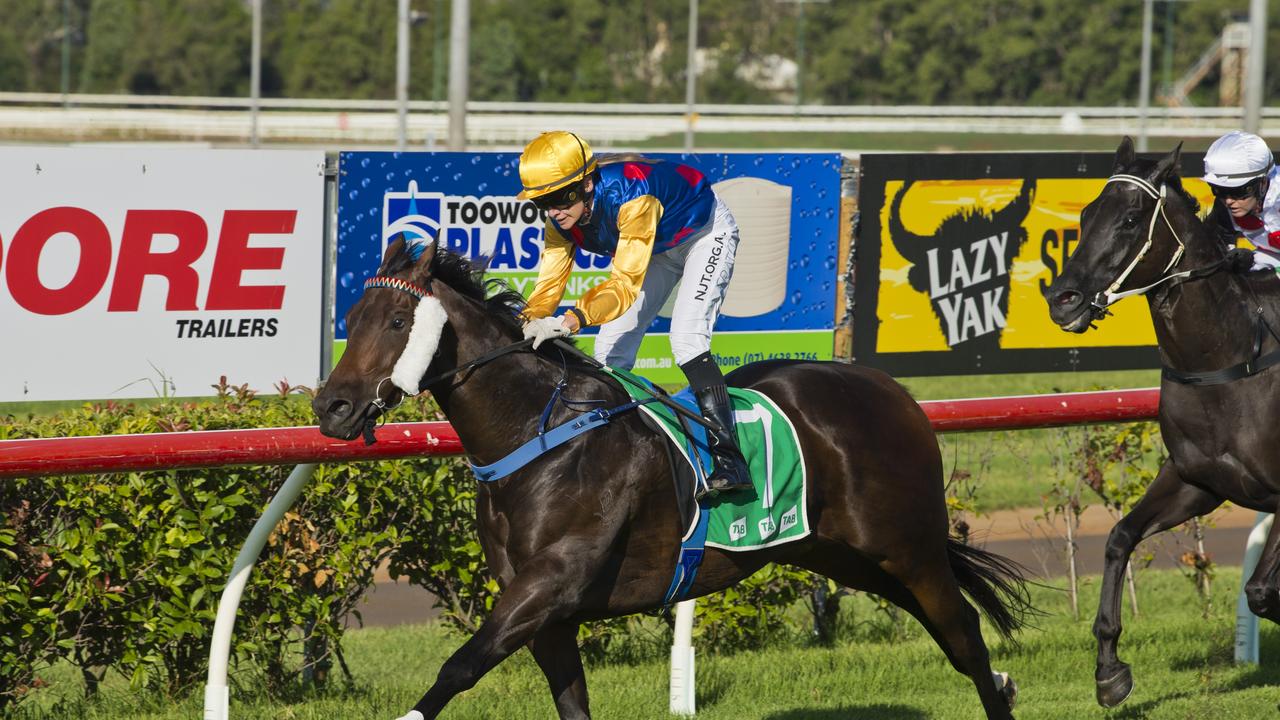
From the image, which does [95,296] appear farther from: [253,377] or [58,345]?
[253,377]

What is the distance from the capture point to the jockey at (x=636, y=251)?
4.02 meters

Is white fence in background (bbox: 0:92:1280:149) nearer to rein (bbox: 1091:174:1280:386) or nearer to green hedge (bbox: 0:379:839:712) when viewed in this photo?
green hedge (bbox: 0:379:839:712)

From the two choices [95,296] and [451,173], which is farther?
[451,173]

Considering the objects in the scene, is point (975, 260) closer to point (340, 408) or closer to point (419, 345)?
point (419, 345)

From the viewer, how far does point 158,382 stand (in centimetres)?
653

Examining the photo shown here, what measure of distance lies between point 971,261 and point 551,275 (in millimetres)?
4092

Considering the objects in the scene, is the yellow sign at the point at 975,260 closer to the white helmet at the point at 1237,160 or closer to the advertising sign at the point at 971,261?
the advertising sign at the point at 971,261

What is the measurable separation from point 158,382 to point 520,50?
124ft

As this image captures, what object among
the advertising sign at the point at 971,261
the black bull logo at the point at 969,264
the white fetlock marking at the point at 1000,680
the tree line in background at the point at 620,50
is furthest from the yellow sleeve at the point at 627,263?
the tree line in background at the point at 620,50

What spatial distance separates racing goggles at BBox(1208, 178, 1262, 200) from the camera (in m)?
5.01

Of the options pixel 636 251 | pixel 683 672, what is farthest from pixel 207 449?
pixel 683 672

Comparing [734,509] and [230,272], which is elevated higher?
[230,272]

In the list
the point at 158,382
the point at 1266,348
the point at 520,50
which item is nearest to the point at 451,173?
the point at 158,382

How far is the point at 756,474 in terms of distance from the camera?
425 cm
